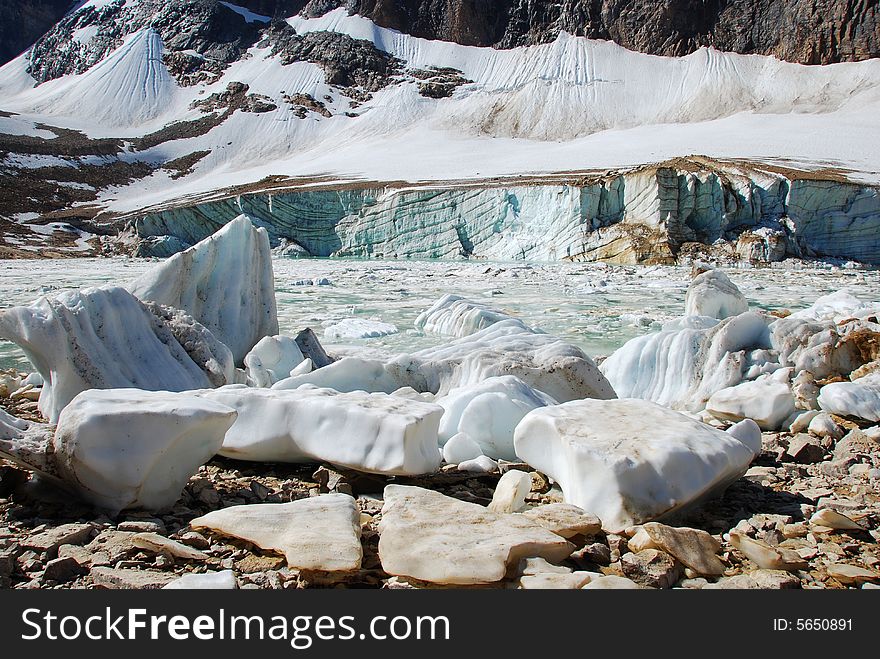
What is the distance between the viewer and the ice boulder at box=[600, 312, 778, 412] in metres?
3.43

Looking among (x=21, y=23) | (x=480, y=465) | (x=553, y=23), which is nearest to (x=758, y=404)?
(x=480, y=465)

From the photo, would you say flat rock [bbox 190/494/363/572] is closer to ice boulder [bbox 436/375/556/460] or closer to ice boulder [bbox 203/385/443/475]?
ice boulder [bbox 203/385/443/475]

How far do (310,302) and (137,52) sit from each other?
222ft

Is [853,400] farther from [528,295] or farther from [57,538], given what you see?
[528,295]

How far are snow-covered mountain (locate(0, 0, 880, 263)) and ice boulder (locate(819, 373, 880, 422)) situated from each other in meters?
16.5

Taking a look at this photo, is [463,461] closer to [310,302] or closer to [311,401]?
[311,401]

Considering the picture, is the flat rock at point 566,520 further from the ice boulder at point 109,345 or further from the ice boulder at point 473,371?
the ice boulder at point 109,345

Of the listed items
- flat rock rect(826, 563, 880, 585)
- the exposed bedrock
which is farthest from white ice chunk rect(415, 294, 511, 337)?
the exposed bedrock

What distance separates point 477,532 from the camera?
143 centimetres

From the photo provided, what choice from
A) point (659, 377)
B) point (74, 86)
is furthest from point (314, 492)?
point (74, 86)

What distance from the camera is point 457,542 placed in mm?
1368

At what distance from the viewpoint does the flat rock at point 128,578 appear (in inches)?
49.2

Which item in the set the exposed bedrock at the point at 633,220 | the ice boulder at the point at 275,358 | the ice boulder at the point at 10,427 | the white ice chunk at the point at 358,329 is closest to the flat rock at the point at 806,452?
the ice boulder at the point at 10,427

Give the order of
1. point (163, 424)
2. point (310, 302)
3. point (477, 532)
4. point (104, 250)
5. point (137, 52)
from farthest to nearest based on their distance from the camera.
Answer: point (137, 52) → point (104, 250) → point (310, 302) → point (163, 424) → point (477, 532)
